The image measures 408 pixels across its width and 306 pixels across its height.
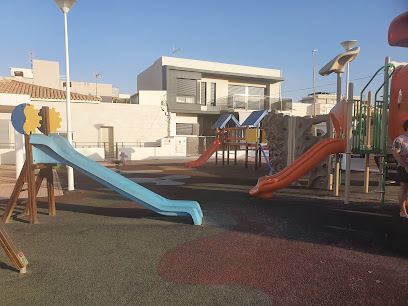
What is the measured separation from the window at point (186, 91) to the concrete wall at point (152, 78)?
1629 millimetres

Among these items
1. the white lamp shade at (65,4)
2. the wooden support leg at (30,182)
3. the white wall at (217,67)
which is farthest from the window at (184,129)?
the wooden support leg at (30,182)

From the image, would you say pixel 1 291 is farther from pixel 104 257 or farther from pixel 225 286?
pixel 225 286

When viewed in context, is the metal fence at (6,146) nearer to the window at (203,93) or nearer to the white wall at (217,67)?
the white wall at (217,67)

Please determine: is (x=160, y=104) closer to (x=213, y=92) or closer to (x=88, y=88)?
(x=213, y=92)

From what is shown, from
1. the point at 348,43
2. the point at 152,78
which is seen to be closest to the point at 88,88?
the point at 152,78

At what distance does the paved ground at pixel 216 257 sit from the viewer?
9.80ft

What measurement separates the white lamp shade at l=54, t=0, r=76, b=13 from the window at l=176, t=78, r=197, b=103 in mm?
18749

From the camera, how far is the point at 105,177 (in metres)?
5.44

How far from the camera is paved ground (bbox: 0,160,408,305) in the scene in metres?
2.99

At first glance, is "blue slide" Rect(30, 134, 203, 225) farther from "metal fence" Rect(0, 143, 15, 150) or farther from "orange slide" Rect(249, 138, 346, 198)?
"metal fence" Rect(0, 143, 15, 150)

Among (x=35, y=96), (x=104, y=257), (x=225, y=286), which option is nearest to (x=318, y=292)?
(x=225, y=286)

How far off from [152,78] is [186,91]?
4404 millimetres

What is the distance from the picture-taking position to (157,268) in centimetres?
361

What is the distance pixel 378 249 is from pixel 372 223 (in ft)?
4.86
